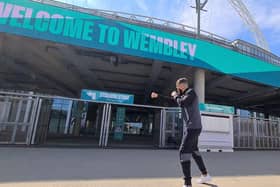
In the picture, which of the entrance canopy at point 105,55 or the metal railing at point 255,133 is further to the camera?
the metal railing at point 255,133

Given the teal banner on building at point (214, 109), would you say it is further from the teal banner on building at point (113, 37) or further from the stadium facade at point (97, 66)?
the teal banner on building at point (113, 37)

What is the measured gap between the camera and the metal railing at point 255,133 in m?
9.99

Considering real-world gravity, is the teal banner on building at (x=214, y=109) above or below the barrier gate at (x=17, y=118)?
above

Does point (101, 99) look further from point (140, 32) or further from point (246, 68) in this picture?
point (246, 68)

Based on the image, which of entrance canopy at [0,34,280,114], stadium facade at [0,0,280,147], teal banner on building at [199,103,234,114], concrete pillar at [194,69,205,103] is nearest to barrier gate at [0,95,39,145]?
stadium facade at [0,0,280,147]

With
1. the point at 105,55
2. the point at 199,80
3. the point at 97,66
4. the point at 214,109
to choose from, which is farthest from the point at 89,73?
the point at 214,109

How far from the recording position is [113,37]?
8359 mm

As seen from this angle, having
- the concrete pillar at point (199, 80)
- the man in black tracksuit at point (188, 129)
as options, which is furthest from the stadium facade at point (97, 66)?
the man in black tracksuit at point (188, 129)

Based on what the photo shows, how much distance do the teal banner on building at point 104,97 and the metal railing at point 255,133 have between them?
20.1 ft

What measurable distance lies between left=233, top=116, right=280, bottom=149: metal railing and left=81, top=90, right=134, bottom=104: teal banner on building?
20.1 ft

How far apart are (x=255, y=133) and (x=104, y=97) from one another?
28.1 feet

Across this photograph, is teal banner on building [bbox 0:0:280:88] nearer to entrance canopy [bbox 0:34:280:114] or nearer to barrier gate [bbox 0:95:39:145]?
entrance canopy [bbox 0:34:280:114]

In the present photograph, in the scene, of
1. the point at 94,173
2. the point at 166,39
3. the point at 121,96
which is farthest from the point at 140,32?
the point at 94,173

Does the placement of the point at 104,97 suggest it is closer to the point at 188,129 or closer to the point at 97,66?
the point at 97,66
